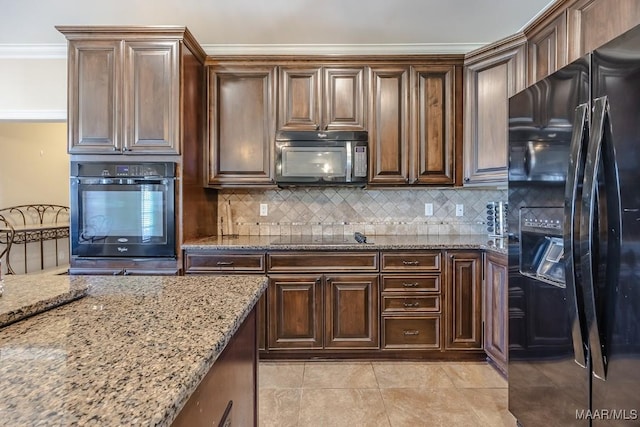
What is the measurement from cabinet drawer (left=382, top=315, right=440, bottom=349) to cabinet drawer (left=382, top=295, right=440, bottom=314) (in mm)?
59

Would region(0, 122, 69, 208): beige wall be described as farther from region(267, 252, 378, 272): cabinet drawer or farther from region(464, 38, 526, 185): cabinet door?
region(464, 38, 526, 185): cabinet door

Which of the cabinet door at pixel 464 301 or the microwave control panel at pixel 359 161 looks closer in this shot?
the cabinet door at pixel 464 301

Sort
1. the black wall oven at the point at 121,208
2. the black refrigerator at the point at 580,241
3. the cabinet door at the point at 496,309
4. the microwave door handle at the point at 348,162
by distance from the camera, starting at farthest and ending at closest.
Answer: the microwave door handle at the point at 348,162, the black wall oven at the point at 121,208, the cabinet door at the point at 496,309, the black refrigerator at the point at 580,241

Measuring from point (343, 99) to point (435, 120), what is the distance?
77 cm

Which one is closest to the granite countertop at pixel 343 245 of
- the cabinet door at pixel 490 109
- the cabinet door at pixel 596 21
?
the cabinet door at pixel 490 109

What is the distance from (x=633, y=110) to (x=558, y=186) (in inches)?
14.7

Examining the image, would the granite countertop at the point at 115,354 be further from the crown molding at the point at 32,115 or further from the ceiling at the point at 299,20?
the crown molding at the point at 32,115

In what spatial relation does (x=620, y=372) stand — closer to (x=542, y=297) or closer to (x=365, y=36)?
(x=542, y=297)

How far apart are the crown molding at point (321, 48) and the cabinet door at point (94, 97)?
787 mm

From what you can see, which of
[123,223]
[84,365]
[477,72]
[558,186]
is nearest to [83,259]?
[123,223]

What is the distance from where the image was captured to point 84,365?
60 centimetres

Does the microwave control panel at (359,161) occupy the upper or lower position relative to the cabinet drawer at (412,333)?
upper

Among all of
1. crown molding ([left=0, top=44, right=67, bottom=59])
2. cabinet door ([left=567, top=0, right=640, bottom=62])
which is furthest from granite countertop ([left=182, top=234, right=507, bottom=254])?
crown molding ([left=0, top=44, right=67, bottom=59])

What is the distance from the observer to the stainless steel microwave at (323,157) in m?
2.73
